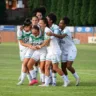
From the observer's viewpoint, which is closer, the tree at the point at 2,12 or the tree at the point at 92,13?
the tree at the point at 92,13

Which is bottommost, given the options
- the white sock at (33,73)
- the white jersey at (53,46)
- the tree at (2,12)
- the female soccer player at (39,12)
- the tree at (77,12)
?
the tree at (2,12)

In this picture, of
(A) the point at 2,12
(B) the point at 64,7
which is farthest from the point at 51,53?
(A) the point at 2,12

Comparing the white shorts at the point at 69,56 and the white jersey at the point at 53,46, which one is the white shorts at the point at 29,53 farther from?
the white shorts at the point at 69,56

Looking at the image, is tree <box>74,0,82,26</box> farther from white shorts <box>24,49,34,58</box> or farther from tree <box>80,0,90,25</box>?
white shorts <box>24,49,34,58</box>

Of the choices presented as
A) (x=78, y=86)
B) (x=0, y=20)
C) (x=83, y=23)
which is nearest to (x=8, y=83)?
(x=78, y=86)

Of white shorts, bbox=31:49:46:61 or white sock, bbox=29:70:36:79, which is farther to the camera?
white sock, bbox=29:70:36:79

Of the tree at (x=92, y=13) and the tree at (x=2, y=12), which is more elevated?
the tree at (x=92, y=13)

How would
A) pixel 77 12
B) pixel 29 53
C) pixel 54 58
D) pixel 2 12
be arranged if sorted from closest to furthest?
pixel 54 58
pixel 29 53
pixel 77 12
pixel 2 12

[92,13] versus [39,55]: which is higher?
[39,55]

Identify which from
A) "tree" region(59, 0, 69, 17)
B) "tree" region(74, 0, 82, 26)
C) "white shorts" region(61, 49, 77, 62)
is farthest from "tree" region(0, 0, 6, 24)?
"white shorts" region(61, 49, 77, 62)

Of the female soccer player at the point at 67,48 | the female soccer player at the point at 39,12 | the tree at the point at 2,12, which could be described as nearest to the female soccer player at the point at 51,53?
the female soccer player at the point at 67,48

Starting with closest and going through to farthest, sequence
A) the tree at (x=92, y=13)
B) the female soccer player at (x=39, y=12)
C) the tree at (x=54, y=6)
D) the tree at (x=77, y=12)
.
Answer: the female soccer player at (x=39, y=12), the tree at (x=92, y=13), the tree at (x=77, y=12), the tree at (x=54, y=6)

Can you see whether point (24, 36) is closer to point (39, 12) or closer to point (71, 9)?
point (39, 12)

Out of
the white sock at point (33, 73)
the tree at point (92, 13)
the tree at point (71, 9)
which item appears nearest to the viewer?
the white sock at point (33, 73)
